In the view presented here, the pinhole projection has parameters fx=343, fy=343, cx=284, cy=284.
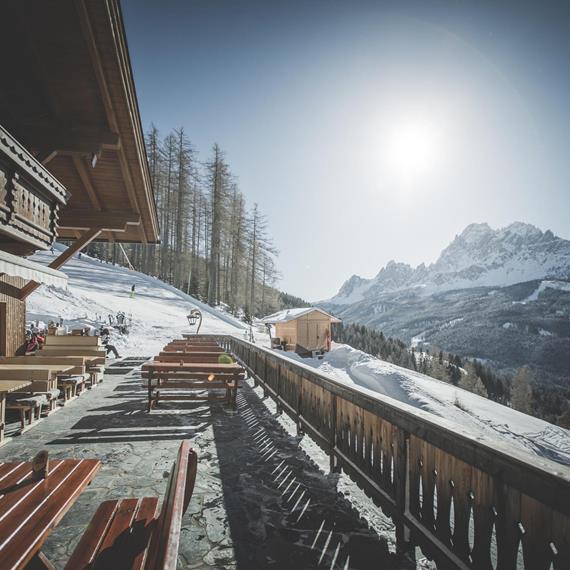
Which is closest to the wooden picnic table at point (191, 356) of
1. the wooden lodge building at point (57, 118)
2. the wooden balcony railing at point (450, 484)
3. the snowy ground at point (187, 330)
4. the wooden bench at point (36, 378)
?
the wooden bench at point (36, 378)

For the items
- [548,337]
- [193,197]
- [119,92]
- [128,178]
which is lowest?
[548,337]

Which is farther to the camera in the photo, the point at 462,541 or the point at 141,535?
the point at 462,541

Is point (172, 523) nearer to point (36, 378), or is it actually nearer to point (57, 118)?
point (57, 118)

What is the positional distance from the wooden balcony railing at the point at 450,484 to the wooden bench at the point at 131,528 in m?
1.72

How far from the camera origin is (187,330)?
23469mm

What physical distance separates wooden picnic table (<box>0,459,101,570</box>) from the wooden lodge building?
2.09 m

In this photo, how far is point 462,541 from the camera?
7.59ft

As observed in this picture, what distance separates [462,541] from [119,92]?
584 centimetres

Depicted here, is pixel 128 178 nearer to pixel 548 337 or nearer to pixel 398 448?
pixel 398 448

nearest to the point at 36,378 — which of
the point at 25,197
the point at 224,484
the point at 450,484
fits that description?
the point at 25,197

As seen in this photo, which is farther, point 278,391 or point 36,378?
point 278,391

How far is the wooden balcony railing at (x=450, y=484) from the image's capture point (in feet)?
5.74

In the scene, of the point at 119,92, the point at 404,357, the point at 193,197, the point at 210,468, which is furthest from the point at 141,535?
the point at 404,357

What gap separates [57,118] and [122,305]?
21.5 m
